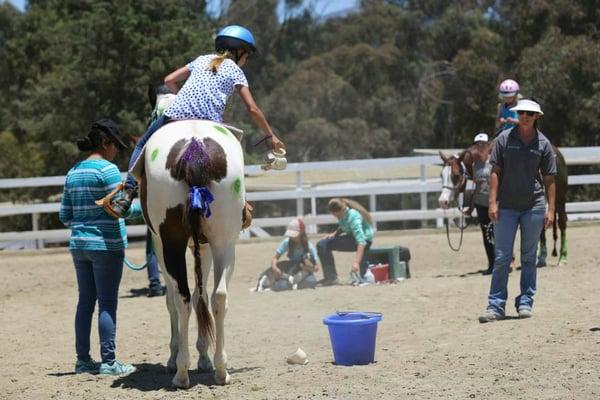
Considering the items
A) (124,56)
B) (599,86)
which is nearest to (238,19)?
(124,56)

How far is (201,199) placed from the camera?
20.4ft

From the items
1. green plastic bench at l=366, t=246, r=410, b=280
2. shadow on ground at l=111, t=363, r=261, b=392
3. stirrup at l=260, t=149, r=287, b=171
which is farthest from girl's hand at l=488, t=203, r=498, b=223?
green plastic bench at l=366, t=246, r=410, b=280

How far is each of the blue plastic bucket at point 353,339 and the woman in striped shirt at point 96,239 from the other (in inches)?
64.3

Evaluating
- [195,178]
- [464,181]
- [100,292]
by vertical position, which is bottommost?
[100,292]

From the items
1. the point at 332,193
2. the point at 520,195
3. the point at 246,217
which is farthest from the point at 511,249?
the point at 332,193

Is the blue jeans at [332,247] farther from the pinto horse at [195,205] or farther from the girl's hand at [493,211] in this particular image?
the pinto horse at [195,205]

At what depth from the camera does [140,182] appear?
6.79m

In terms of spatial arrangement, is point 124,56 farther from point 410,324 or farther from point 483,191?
point 410,324

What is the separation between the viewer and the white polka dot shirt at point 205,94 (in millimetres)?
6789

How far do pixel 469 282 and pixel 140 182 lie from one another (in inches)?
234

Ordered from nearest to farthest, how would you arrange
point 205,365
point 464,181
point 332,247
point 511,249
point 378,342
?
point 205,365 → point 378,342 → point 511,249 → point 332,247 → point 464,181

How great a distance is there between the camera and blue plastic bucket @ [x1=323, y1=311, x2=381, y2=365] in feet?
22.7

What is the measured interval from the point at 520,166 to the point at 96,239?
144 inches

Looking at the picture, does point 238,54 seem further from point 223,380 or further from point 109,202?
point 223,380
